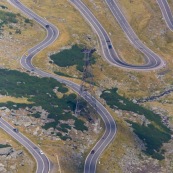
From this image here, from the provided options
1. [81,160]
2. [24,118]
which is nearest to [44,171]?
[81,160]

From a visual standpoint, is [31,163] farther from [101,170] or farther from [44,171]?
[101,170]

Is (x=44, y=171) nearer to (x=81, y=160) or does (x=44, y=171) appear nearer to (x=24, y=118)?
(x=81, y=160)

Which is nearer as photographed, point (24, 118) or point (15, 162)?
point (15, 162)

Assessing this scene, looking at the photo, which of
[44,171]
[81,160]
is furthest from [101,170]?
[44,171]

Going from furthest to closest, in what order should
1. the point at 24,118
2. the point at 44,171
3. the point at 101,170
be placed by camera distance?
1. the point at 24,118
2. the point at 101,170
3. the point at 44,171

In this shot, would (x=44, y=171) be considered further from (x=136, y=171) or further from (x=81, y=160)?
(x=136, y=171)

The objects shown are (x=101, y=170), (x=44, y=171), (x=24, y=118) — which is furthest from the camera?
(x=24, y=118)

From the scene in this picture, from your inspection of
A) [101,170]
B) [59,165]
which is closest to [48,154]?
[59,165]

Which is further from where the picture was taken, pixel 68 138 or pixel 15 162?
pixel 68 138
